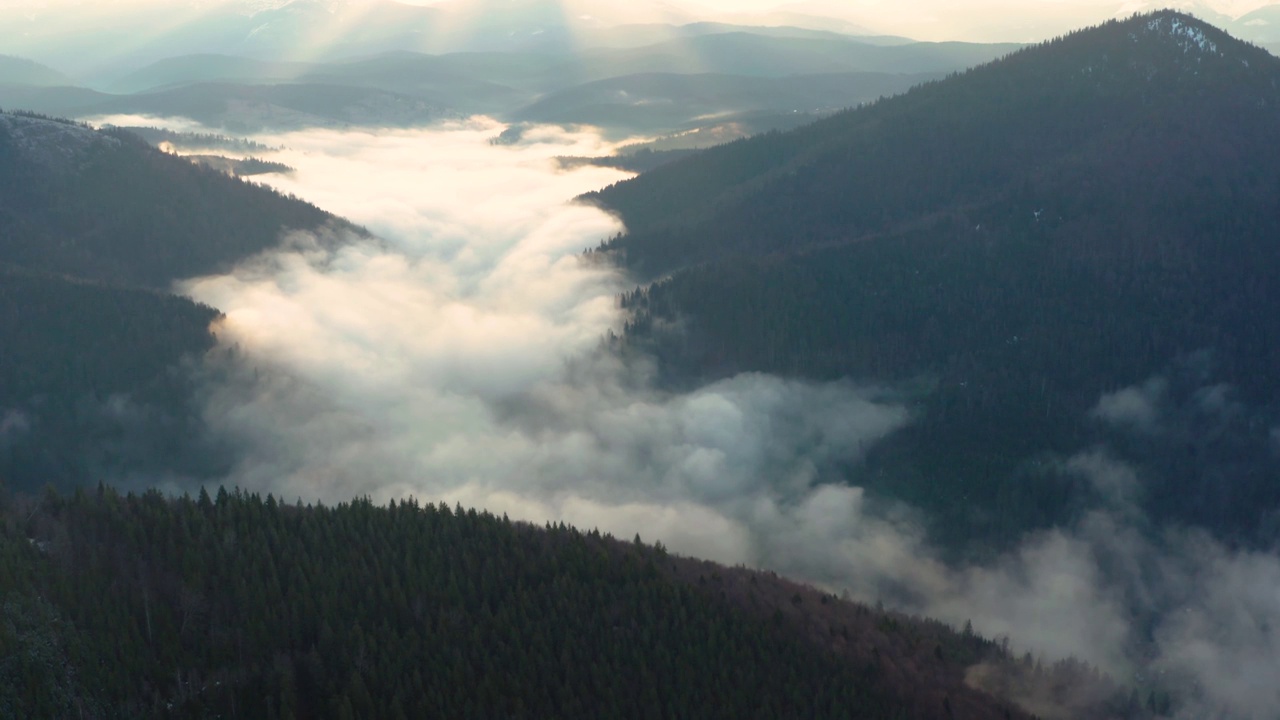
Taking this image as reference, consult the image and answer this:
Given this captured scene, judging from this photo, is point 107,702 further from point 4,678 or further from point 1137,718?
point 1137,718

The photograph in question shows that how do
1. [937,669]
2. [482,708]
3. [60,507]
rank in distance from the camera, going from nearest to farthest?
[482,708]
[60,507]
[937,669]

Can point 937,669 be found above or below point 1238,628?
above

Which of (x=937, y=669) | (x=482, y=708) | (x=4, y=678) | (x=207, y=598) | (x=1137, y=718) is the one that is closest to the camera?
(x=4, y=678)

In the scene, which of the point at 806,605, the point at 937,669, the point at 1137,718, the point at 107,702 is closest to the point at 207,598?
the point at 107,702

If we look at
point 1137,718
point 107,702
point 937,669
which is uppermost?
point 107,702

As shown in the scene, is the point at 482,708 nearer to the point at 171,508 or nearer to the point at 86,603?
the point at 86,603

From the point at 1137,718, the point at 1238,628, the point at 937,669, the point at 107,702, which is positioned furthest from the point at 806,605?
the point at 1238,628

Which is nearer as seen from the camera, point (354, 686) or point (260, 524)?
point (354, 686)
